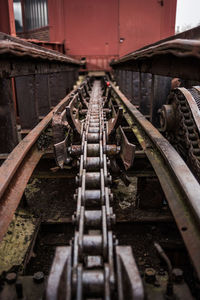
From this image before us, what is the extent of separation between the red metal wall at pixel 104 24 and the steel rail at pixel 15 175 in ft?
39.8

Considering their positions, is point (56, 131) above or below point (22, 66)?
below

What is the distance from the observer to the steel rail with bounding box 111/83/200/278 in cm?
193

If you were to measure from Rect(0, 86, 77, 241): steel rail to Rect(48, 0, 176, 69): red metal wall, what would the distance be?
39.8ft

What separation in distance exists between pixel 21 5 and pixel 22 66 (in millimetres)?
16293

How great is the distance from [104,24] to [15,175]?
44.9ft

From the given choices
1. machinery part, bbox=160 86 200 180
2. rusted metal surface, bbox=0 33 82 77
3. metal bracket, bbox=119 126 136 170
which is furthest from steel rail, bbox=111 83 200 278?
rusted metal surface, bbox=0 33 82 77

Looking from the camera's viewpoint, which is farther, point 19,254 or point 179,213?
point 19,254

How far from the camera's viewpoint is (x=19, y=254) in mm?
3123

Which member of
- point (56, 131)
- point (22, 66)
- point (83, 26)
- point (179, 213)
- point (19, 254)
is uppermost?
point (83, 26)

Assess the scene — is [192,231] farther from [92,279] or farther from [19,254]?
[19,254]

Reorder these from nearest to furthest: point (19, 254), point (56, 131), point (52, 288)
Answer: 1. point (52, 288)
2. point (19, 254)
3. point (56, 131)

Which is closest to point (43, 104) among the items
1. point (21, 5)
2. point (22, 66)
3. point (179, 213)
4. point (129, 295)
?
point (22, 66)

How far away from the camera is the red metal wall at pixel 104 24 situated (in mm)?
14273

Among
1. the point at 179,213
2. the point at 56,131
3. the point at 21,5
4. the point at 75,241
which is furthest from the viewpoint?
the point at 21,5
